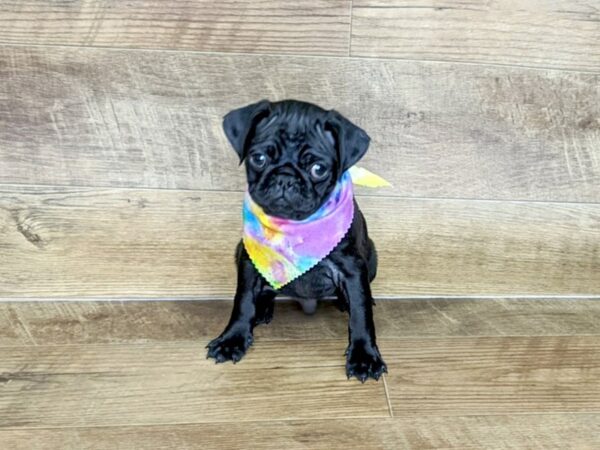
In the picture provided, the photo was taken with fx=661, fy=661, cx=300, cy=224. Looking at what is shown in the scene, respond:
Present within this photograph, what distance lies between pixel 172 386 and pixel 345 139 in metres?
0.66

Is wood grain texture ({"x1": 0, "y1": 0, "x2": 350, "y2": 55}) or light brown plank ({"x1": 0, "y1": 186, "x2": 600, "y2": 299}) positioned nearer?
wood grain texture ({"x1": 0, "y1": 0, "x2": 350, "y2": 55})

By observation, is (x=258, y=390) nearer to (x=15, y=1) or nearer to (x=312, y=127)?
(x=312, y=127)

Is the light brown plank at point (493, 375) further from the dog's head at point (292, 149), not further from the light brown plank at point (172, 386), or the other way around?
the dog's head at point (292, 149)

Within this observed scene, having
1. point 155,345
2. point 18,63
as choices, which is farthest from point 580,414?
point 18,63

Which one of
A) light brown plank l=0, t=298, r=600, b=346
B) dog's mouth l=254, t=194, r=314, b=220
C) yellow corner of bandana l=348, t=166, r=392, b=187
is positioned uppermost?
dog's mouth l=254, t=194, r=314, b=220

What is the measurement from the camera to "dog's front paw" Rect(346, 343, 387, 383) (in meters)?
1.49

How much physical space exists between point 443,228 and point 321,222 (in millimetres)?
562

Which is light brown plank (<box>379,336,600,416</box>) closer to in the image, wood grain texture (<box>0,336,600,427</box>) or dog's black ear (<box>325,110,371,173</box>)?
Answer: wood grain texture (<box>0,336,600,427</box>)

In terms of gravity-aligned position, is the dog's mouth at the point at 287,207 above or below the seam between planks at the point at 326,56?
below

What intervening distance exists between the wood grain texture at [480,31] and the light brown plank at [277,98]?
40mm

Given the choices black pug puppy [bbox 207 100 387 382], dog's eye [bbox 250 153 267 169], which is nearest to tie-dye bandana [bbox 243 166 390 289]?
black pug puppy [bbox 207 100 387 382]

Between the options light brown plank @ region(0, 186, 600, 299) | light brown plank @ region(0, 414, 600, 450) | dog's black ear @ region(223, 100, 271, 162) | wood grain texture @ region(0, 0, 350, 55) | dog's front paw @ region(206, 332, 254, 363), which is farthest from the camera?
light brown plank @ region(0, 186, 600, 299)

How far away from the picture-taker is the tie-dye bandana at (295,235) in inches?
58.0

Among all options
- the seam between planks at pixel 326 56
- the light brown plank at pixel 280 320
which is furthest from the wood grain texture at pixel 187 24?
the light brown plank at pixel 280 320
